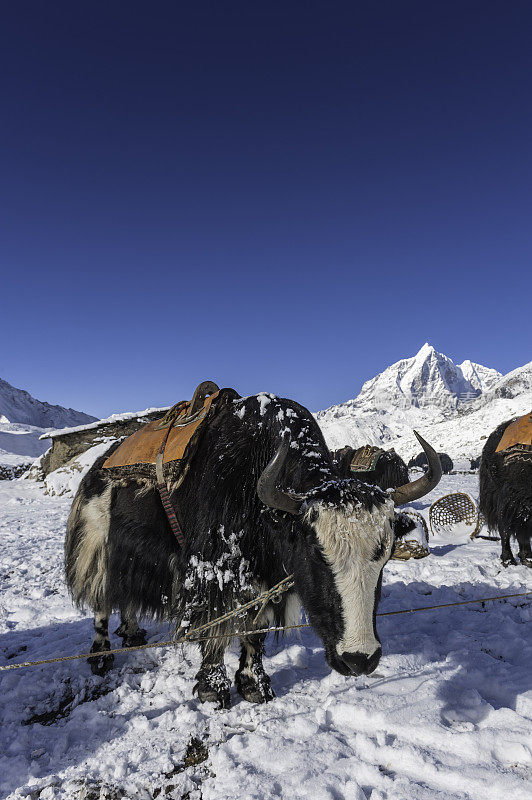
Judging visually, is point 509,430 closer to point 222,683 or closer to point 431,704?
point 431,704

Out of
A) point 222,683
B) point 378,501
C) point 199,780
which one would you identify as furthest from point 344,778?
point 378,501

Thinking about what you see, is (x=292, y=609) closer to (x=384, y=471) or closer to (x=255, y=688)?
(x=255, y=688)

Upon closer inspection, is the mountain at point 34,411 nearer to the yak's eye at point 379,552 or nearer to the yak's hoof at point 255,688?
the yak's hoof at point 255,688

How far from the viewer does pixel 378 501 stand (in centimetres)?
245

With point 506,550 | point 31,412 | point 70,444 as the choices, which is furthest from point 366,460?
point 31,412

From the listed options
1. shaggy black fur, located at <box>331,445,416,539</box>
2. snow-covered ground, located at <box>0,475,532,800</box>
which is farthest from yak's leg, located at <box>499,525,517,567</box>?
shaggy black fur, located at <box>331,445,416,539</box>

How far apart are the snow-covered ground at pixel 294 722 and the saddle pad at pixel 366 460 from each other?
252 inches

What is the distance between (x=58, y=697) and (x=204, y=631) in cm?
128

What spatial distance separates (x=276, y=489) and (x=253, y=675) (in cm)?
168

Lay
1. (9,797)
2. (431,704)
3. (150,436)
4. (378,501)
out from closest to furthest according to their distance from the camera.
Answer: (9,797)
(378,501)
(431,704)
(150,436)

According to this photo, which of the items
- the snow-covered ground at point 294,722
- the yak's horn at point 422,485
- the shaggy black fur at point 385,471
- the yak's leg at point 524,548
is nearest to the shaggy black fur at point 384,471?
the shaggy black fur at point 385,471

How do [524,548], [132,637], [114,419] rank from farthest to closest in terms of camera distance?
[114,419], [524,548], [132,637]

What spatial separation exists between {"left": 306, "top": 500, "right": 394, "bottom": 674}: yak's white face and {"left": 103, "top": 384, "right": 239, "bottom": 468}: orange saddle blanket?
130 centimetres

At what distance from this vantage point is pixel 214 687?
2.96 metres
